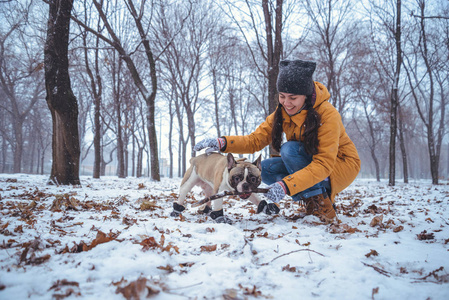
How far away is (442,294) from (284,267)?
894 mm

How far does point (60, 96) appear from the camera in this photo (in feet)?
21.6

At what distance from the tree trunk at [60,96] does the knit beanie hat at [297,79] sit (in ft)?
20.4

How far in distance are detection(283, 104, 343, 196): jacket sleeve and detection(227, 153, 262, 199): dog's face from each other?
52 centimetres

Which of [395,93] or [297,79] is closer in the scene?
[297,79]

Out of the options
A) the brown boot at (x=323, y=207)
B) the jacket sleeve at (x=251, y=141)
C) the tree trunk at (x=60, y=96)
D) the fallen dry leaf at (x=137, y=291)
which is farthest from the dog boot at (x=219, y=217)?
the tree trunk at (x=60, y=96)

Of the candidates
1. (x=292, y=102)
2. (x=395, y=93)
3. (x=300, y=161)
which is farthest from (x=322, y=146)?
(x=395, y=93)

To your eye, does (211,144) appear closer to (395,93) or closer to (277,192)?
(277,192)

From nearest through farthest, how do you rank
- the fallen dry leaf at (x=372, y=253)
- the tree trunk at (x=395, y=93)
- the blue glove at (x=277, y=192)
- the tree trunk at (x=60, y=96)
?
the fallen dry leaf at (x=372, y=253), the blue glove at (x=277, y=192), the tree trunk at (x=60, y=96), the tree trunk at (x=395, y=93)

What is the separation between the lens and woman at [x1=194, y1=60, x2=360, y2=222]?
114 inches

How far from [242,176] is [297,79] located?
1.39 meters

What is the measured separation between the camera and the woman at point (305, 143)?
2.88m

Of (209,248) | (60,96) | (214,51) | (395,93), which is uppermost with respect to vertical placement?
(214,51)

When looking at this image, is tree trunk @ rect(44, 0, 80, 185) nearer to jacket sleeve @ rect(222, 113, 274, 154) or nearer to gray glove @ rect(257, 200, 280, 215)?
jacket sleeve @ rect(222, 113, 274, 154)

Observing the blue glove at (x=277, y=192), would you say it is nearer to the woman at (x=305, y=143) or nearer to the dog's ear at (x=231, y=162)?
the woman at (x=305, y=143)
